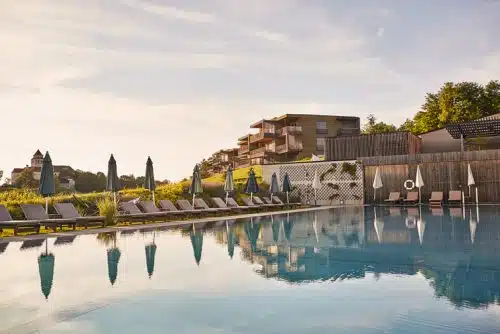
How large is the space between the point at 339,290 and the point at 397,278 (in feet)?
3.32

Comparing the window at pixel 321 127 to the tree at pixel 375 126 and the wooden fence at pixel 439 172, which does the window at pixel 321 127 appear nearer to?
the tree at pixel 375 126

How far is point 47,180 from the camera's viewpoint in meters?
12.5

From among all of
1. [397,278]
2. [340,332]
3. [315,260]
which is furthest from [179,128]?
[340,332]

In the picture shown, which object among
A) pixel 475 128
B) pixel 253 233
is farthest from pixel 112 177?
pixel 475 128

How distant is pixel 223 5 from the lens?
15836 millimetres

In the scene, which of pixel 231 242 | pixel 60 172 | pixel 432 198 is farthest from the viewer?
pixel 60 172

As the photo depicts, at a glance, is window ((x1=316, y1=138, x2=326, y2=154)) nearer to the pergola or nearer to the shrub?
the pergola

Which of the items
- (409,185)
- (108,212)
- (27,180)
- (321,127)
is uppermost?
(321,127)

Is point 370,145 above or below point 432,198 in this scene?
above

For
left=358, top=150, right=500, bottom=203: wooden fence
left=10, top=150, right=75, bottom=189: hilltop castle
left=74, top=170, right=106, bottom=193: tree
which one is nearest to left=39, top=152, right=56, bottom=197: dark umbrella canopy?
left=358, top=150, right=500, bottom=203: wooden fence

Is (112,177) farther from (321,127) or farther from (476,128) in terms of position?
(321,127)

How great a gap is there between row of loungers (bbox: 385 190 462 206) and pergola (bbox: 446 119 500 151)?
367 centimetres

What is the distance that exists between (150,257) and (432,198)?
64.7 ft

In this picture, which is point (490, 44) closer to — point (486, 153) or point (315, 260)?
point (486, 153)
